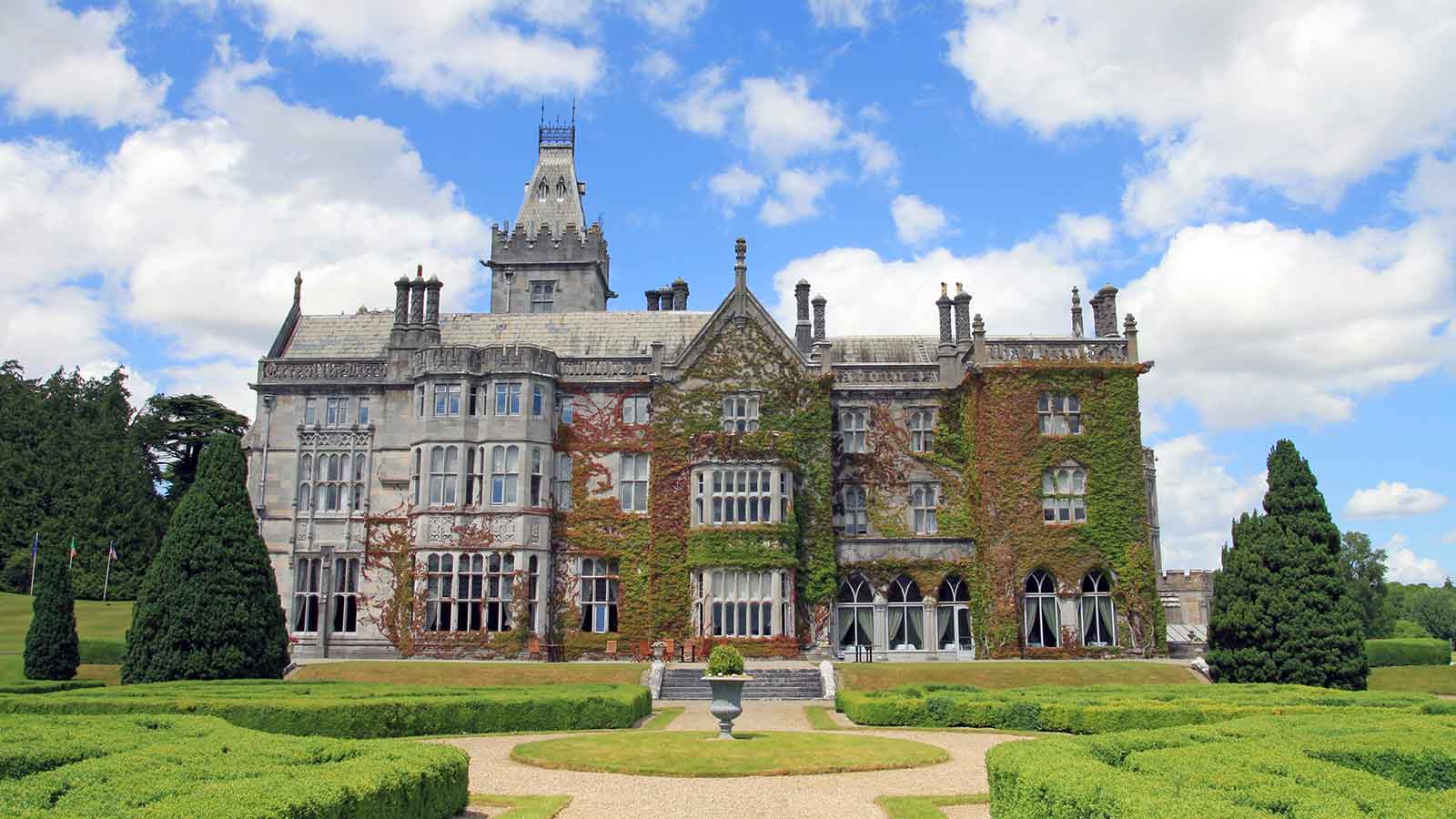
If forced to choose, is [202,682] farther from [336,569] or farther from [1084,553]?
[1084,553]

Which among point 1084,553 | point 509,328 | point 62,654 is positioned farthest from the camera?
point 509,328

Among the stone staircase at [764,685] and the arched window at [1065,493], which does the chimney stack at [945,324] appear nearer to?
the arched window at [1065,493]

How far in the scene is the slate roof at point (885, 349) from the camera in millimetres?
48812

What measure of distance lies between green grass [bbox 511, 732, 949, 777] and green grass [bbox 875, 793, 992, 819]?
2.82 meters

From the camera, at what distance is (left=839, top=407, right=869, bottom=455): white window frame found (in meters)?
45.3

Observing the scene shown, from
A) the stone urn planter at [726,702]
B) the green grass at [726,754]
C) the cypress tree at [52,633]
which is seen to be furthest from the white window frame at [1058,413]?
the cypress tree at [52,633]

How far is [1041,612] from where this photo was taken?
4206 centimetres

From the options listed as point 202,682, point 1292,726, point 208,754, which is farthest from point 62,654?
point 1292,726

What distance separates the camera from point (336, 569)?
4347 centimetres

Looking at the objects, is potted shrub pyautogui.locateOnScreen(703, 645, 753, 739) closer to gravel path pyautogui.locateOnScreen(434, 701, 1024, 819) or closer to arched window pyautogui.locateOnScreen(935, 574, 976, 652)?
gravel path pyautogui.locateOnScreen(434, 701, 1024, 819)

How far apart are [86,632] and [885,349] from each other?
36.9 metres

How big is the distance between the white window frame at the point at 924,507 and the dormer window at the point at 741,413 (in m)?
7.09

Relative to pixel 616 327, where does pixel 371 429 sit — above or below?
below

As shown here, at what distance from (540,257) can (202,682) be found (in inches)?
1250
